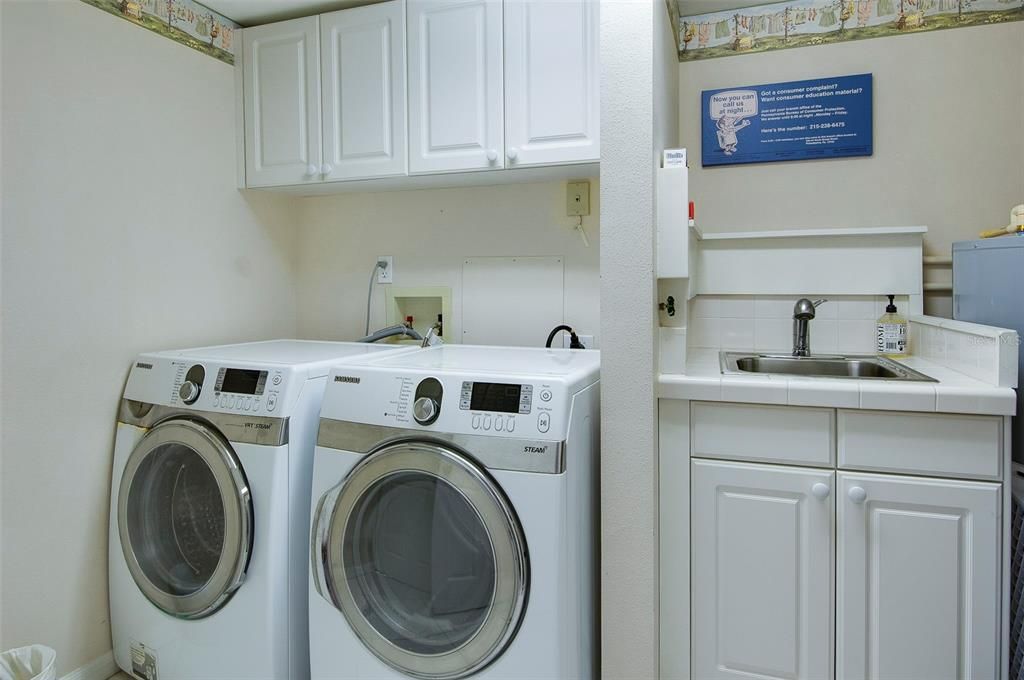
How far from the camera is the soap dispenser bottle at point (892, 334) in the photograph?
2.07m

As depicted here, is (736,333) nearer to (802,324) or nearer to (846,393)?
(802,324)

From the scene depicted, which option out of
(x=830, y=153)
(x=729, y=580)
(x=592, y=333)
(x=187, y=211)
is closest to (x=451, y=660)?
(x=729, y=580)

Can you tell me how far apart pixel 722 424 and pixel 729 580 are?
406 millimetres

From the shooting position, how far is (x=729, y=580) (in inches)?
62.9

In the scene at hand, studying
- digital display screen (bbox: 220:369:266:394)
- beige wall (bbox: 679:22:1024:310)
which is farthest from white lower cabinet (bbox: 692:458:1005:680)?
digital display screen (bbox: 220:369:266:394)

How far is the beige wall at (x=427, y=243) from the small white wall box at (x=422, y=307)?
2 cm

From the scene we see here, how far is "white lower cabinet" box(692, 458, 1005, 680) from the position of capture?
1430mm

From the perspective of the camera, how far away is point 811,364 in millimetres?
2084

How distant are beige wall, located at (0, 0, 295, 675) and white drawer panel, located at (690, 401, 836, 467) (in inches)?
70.6

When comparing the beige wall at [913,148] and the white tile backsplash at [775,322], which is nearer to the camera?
the beige wall at [913,148]

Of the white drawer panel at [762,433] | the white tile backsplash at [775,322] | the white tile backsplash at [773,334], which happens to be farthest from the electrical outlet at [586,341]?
the white drawer panel at [762,433]

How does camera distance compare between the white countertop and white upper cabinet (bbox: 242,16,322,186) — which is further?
white upper cabinet (bbox: 242,16,322,186)

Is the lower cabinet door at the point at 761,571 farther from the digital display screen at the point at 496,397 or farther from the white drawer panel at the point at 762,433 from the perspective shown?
the digital display screen at the point at 496,397

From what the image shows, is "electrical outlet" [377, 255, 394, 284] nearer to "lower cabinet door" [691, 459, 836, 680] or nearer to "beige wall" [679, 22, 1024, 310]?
"beige wall" [679, 22, 1024, 310]
